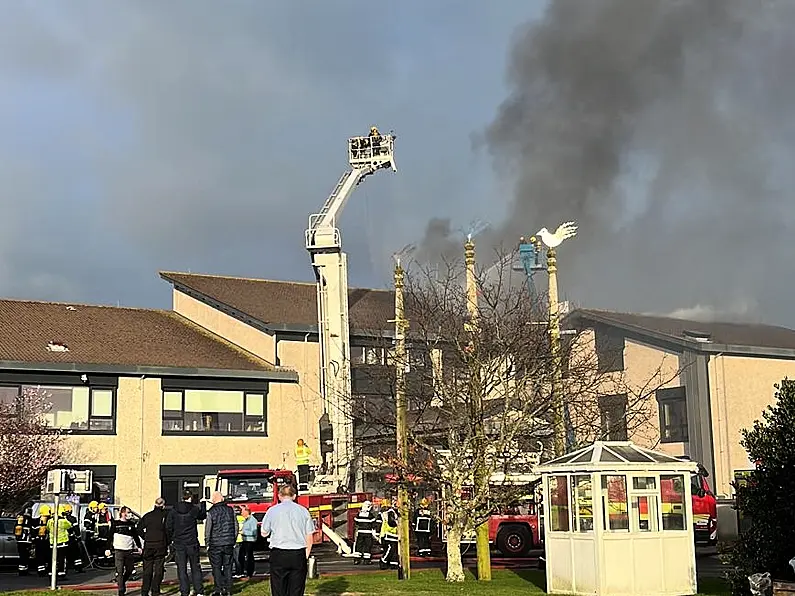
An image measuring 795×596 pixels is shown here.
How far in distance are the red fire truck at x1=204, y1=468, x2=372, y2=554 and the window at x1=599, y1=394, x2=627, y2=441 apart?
681 centimetres

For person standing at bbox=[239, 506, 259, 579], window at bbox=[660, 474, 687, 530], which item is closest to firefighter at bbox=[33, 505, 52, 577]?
person standing at bbox=[239, 506, 259, 579]

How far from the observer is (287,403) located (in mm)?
41844

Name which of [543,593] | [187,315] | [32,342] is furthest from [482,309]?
[187,315]

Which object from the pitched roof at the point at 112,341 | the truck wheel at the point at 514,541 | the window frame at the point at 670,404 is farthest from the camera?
the window frame at the point at 670,404

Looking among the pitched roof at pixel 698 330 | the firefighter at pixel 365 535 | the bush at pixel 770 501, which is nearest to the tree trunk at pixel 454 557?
the firefighter at pixel 365 535

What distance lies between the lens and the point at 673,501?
18375mm

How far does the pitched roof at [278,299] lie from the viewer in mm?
43594

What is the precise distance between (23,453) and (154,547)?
742 inches

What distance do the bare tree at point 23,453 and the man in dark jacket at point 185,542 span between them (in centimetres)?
1841

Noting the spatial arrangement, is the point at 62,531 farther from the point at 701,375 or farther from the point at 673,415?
the point at 673,415

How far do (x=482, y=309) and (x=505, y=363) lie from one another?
12.0 ft

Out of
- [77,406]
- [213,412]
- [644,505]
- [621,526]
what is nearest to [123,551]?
[621,526]

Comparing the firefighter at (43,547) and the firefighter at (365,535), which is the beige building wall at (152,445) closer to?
the firefighter at (43,547)

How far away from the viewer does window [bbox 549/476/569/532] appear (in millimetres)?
18500
